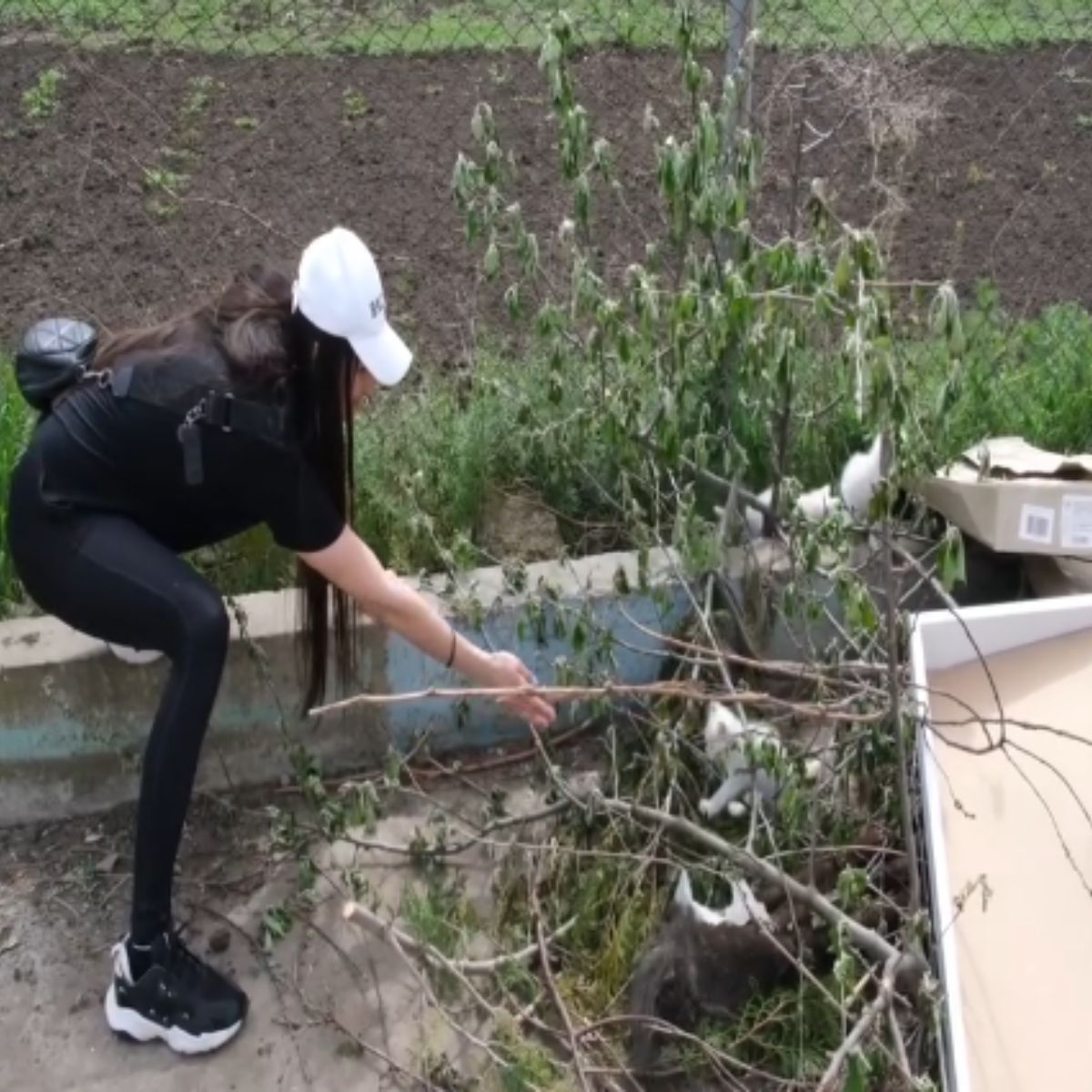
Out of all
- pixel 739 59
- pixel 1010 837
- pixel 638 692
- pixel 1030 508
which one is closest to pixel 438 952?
pixel 638 692

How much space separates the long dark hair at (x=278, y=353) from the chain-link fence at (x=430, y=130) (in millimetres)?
2071

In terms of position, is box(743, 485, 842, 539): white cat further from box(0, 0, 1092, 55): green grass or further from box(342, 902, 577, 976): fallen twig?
box(0, 0, 1092, 55): green grass

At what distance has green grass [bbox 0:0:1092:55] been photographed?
7027 mm

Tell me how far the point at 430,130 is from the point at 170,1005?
424cm

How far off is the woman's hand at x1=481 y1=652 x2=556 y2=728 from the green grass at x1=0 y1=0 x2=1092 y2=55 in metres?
4.30

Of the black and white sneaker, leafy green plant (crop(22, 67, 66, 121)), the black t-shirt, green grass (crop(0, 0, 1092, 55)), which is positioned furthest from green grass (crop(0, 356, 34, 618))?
green grass (crop(0, 0, 1092, 55))

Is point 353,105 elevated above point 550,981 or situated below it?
above

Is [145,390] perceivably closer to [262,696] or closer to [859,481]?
[262,696]

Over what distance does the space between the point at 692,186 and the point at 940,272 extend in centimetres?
277

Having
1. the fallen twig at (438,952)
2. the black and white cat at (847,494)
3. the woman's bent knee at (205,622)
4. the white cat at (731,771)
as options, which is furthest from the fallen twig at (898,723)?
the woman's bent knee at (205,622)

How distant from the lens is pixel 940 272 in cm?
566

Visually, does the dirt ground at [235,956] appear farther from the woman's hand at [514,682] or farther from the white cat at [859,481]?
the white cat at [859,481]

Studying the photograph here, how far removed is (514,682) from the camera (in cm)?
316

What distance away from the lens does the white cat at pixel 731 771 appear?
3268 mm
